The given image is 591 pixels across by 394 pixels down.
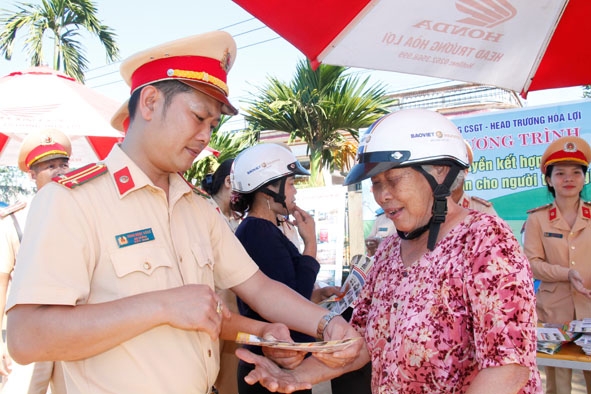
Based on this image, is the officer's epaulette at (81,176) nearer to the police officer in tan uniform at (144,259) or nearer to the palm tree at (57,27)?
the police officer in tan uniform at (144,259)

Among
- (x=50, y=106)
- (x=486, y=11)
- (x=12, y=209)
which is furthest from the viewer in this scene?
(x=50, y=106)

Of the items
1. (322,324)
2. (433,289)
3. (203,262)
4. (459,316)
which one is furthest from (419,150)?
(203,262)

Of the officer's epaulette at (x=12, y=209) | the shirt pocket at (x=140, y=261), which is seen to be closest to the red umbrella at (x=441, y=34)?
the shirt pocket at (x=140, y=261)

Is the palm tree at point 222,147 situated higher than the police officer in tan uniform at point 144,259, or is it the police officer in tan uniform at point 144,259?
the palm tree at point 222,147

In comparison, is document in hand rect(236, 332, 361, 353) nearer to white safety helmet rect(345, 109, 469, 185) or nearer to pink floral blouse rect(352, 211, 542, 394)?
pink floral blouse rect(352, 211, 542, 394)

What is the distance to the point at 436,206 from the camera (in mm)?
1995

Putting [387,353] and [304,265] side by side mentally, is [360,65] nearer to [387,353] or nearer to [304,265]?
[304,265]

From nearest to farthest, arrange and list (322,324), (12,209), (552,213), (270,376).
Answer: (270,376)
(322,324)
(12,209)
(552,213)

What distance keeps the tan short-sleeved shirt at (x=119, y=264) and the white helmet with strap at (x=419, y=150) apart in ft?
2.74

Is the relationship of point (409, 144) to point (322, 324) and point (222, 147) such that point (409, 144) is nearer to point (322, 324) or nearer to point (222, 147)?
→ point (322, 324)

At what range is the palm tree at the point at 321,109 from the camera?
13.3m

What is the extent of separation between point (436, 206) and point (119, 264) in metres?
1.23

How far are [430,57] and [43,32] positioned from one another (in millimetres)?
14645

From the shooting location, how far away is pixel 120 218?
5.54ft
